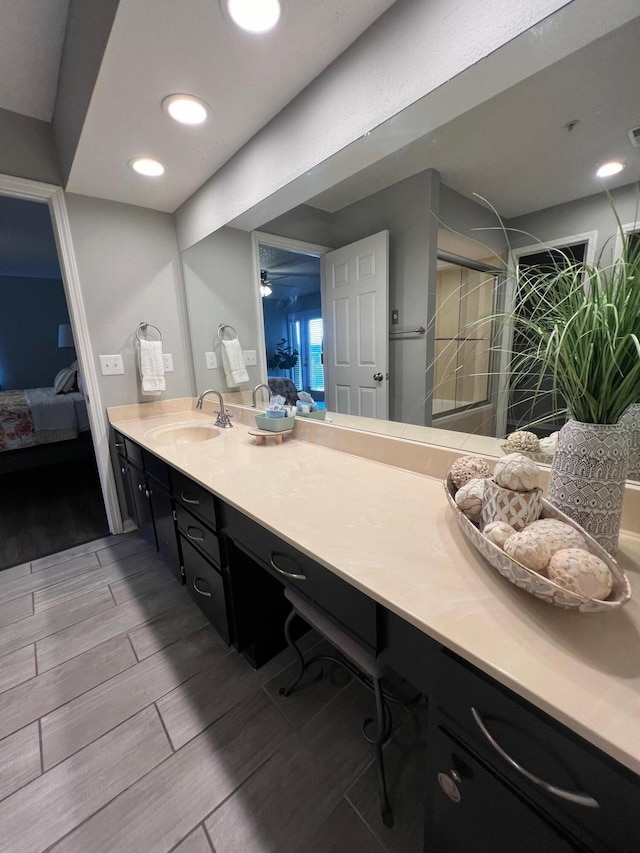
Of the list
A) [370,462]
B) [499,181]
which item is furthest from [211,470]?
[499,181]

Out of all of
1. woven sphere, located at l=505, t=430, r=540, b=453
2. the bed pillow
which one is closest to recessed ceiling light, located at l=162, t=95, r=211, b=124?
woven sphere, located at l=505, t=430, r=540, b=453

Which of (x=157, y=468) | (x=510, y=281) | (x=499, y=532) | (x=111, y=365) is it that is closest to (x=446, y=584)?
(x=499, y=532)

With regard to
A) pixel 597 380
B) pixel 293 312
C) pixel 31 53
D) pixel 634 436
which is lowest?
pixel 634 436

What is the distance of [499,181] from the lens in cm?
88

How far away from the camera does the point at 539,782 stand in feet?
1.47

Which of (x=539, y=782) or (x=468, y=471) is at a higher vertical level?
(x=468, y=471)

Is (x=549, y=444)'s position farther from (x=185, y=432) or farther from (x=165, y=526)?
(x=185, y=432)

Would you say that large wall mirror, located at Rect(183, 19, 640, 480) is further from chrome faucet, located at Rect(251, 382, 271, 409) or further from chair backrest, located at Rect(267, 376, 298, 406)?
chrome faucet, located at Rect(251, 382, 271, 409)

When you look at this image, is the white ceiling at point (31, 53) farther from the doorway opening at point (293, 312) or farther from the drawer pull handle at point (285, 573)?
the drawer pull handle at point (285, 573)

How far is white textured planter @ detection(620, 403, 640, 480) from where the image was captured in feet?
2.43

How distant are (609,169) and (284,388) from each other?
1.43 m

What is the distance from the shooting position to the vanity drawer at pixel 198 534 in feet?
4.06

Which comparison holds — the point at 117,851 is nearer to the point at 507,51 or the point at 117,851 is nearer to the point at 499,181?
the point at 499,181

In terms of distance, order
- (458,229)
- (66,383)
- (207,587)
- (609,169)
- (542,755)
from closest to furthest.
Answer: (542,755) < (609,169) < (458,229) < (207,587) < (66,383)
